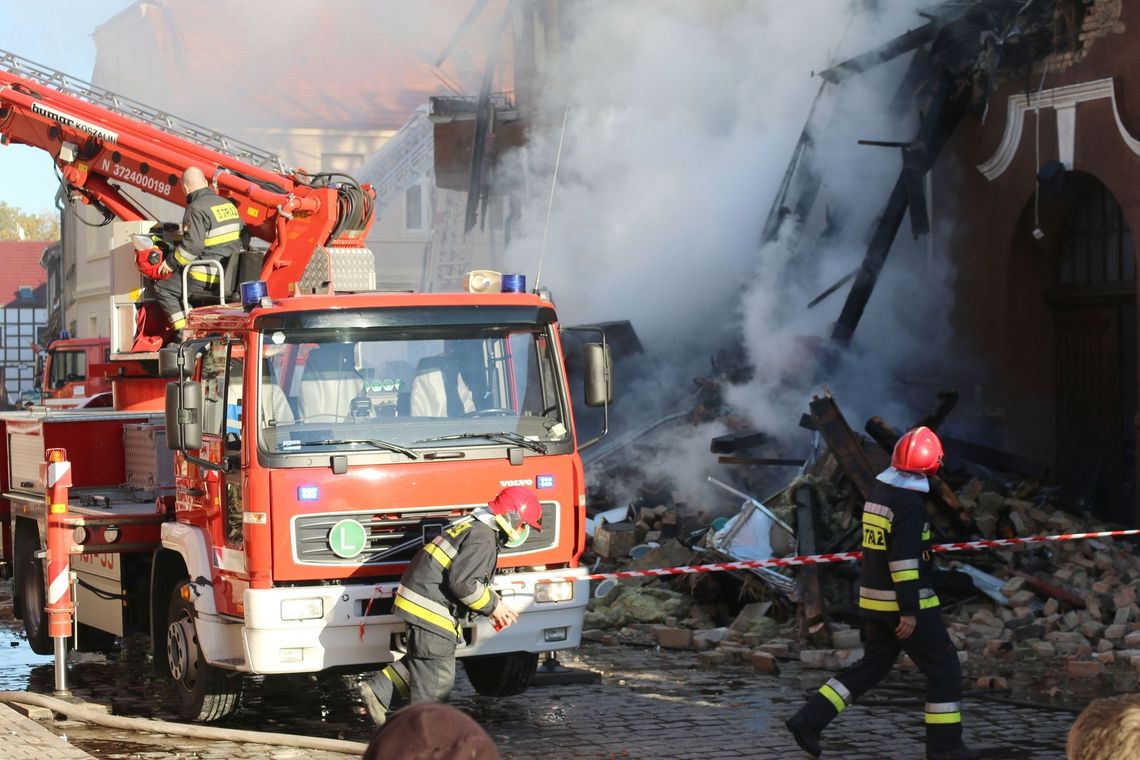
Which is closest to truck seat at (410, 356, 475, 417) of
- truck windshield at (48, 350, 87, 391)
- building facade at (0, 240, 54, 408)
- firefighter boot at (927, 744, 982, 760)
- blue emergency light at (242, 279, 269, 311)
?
blue emergency light at (242, 279, 269, 311)

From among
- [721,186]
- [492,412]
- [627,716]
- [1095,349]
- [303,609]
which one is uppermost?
[721,186]

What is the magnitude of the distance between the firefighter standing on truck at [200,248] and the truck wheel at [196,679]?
2220 mm

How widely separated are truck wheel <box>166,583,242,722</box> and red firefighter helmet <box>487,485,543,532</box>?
1.98 meters

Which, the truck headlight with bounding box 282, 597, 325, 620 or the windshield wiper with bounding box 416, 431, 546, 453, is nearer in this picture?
the truck headlight with bounding box 282, 597, 325, 620

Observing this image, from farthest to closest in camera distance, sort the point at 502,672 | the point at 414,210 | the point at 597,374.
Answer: the point at 414,210 → the point at 502,672 → the point at 597,374

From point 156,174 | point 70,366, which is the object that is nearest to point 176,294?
point 156,174

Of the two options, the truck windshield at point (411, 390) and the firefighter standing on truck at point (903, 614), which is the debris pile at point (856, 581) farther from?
the truck windshield at point (411, 390)

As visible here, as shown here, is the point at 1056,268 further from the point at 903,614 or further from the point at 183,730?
the point at 183,730

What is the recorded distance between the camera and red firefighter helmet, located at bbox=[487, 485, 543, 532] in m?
7.34

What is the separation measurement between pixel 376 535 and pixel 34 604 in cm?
444

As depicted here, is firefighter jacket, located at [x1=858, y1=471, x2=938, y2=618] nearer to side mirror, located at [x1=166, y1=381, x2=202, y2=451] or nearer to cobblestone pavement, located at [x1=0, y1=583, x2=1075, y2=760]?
cobblestone pavement, located at [x1=0, y1=583, x2=1075, y2=760]

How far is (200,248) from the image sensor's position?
32.8 feet

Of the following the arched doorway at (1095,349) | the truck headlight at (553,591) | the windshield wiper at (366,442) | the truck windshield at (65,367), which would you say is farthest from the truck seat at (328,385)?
the truck windshield at (65,367)

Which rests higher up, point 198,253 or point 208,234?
point 208,234
